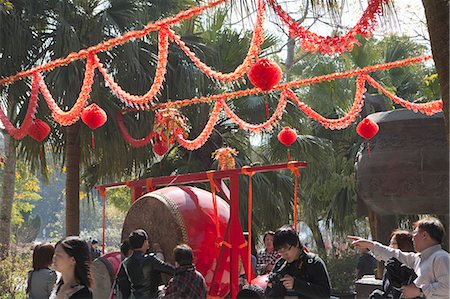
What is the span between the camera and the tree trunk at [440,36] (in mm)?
4230

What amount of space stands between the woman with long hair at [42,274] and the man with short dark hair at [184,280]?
0.99 meters

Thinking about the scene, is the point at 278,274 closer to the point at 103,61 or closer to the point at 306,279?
the point at 306,279

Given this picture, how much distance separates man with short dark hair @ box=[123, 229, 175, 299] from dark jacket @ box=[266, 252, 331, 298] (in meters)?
2.06

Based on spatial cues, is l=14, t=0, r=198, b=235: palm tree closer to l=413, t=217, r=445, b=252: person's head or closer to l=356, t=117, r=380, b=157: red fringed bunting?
l=356, t=117, r=380, b=157: red fringed bunting

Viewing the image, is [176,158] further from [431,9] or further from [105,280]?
[431,9]

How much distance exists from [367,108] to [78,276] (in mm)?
8146

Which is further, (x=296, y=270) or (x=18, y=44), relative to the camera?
(x=18, y=44)

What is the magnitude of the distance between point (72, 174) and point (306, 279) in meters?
9.57

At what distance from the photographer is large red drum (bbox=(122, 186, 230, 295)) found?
884cm

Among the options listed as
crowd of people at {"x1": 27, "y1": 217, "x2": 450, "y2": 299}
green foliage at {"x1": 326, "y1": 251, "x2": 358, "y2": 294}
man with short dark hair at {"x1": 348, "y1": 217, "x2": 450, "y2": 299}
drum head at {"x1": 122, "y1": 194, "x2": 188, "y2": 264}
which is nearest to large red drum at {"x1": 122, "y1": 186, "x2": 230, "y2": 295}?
drum head at {"x1": 122, "y1": 194, "x2": 188, "y2": 264}

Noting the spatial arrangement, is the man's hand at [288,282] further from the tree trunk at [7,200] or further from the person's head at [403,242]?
the tree trunk at [7,200]

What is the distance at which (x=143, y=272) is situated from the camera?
260 inches

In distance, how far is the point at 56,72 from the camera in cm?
1245

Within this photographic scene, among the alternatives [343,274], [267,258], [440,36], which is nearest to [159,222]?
[267,258]
